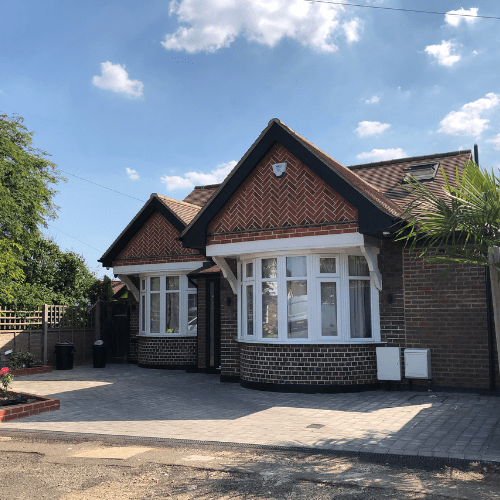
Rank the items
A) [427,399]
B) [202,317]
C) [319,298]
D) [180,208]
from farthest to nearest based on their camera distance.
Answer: [180,208]
[202,317]
[319,298]
[427,399]

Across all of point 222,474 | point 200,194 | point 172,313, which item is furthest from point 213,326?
point 222,474

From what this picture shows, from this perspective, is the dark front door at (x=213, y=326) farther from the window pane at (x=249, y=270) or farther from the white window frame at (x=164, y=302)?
the window pane at (x=249, y=270)

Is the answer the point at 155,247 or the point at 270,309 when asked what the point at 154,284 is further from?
the point at 270,309

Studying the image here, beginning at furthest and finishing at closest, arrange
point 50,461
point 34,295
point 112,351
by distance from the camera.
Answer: point 34,295, point 112,351, point 50,461

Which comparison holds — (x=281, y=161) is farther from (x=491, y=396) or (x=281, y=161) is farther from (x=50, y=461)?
(x=50, y=461)

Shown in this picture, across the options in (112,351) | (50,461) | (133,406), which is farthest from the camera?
(112,351)

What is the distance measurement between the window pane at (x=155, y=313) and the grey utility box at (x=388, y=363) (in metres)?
8.34

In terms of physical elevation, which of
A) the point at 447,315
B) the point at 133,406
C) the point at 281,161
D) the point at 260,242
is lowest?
the point at 133,406

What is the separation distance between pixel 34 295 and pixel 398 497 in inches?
750

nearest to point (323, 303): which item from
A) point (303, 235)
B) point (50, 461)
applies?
point (303, 235)

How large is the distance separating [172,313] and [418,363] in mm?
8655

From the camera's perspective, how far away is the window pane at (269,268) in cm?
1152

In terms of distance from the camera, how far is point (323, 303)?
36.6 ft

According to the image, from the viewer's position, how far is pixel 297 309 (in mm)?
11258
